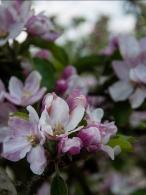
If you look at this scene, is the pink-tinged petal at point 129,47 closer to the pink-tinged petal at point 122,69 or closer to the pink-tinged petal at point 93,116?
the pink-tinged petal at point 122,69

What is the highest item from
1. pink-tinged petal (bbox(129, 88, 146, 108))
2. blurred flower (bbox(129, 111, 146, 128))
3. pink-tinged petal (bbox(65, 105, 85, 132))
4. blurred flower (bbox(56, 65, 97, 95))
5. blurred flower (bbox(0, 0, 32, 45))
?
blurred flower (bbox(0, 0, 32, 45))

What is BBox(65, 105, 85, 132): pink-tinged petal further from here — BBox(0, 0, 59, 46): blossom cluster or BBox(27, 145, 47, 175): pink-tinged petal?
BBox(0, 0, 59, 46): blossom cluster

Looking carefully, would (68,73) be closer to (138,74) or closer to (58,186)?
(138,74)

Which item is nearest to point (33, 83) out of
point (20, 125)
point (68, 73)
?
point (68, 73)

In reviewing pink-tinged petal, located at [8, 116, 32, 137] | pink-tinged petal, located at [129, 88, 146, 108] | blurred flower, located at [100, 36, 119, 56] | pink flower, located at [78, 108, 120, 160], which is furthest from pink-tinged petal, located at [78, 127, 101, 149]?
blurred flower, located at [100, 36, 119, 56]

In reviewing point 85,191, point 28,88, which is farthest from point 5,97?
point 85,191

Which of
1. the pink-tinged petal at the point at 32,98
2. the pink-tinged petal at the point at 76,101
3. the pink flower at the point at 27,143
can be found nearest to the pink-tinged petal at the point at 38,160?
the pink flower at the point at 27,143
